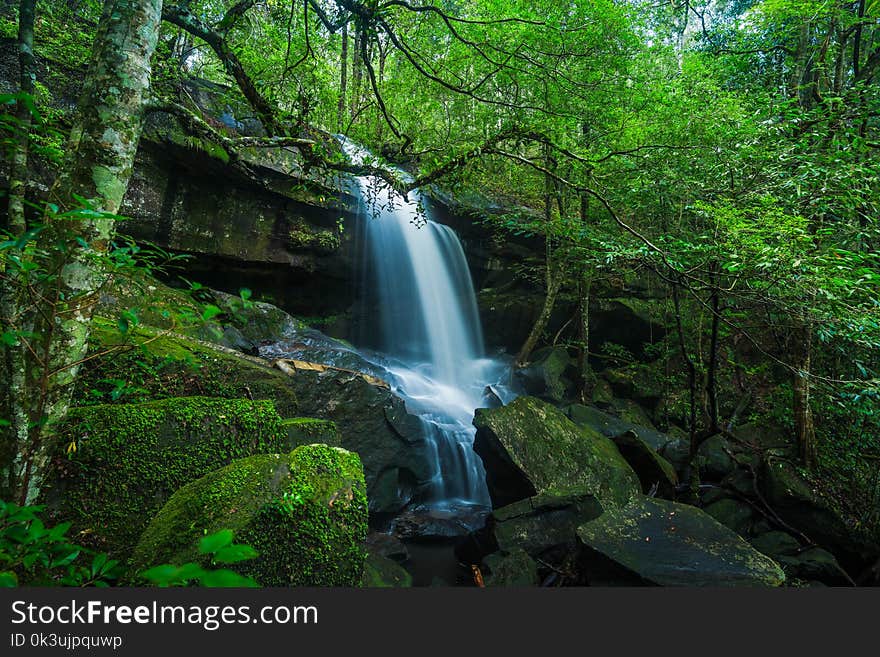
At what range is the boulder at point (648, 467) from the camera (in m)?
5.98

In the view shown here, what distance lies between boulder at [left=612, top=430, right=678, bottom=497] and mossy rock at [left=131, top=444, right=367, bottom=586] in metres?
5.28

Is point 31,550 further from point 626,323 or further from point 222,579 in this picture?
point 626,323

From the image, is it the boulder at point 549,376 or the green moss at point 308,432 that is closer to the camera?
the green moss at point 308,432

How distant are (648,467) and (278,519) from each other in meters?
5.88

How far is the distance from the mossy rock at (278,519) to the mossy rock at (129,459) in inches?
11.1

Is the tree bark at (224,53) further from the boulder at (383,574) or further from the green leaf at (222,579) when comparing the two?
the boulder at (383,574)

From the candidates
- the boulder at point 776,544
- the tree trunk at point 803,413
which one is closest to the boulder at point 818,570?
the boulder at point 776,544

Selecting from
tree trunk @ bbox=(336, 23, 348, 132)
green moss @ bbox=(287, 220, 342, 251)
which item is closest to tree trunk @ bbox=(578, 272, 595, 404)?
green moss @ bbox=(287, 220, 342, 251)

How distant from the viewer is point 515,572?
386cm

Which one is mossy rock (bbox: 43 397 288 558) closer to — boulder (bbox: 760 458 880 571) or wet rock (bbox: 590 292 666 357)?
boulder (bbox: 760 458 880 571)

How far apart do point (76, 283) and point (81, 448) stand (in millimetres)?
940

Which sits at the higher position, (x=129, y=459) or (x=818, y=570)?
(x=129, y=459)

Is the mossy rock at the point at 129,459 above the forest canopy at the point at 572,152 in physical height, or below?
below

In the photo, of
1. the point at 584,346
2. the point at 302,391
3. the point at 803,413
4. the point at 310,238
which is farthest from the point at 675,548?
the point at 310,238
